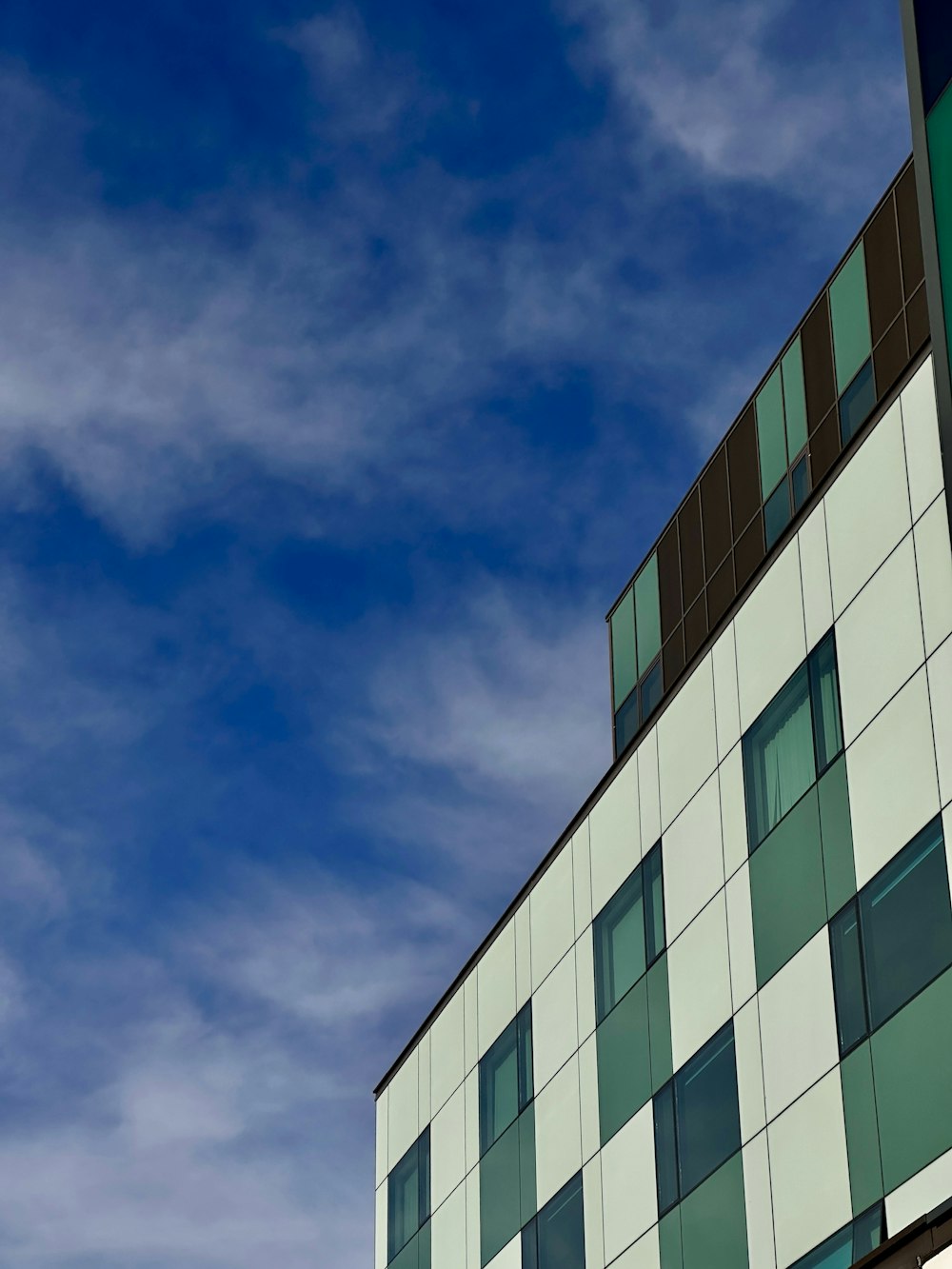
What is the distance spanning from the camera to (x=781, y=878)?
104 feet

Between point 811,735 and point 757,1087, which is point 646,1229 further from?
point 811,735

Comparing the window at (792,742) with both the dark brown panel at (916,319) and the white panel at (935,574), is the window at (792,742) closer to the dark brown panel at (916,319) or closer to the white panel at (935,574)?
the white panel at (935,574)

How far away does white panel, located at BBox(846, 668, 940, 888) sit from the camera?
28.0 metres

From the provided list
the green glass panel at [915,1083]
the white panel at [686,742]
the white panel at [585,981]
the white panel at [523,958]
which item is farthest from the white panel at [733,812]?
the white panel at [523,958]

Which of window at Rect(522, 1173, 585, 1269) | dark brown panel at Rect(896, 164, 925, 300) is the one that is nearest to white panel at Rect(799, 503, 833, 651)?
dark brown panel at Rect(896, 164, 925, 300)

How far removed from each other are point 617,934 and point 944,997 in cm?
1223

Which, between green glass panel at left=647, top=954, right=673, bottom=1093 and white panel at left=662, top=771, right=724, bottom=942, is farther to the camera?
green glass panel at left=647, top=954, right=673, bottom=1093

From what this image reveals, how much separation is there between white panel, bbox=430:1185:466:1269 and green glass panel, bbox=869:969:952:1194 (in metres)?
18.3

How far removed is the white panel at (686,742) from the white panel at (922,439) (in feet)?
24.6

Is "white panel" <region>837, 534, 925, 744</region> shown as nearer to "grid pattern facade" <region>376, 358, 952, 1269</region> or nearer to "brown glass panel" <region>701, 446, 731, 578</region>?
"grid pattern facade" <region>376, 358, 952, 1269</region>

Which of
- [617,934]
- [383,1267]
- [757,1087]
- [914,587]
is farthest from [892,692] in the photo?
[383,1267]

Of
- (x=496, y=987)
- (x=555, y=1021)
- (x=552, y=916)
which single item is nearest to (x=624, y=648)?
(x=552, y=916)

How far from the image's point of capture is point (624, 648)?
4800cm

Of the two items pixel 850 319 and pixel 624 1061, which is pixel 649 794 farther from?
pixel 850 319
